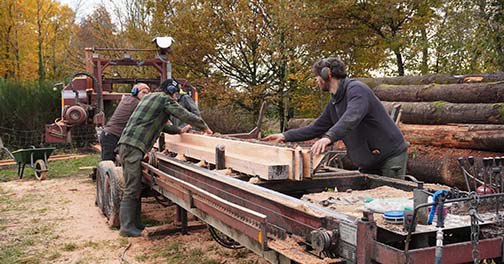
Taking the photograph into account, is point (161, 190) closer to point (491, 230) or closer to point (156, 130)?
point (156, 130)

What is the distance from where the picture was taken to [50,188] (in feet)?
32.4

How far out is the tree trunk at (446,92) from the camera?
7648 millimetres

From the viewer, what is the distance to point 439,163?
7176 millimetres

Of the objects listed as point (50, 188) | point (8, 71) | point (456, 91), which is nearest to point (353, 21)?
point (456, 91)

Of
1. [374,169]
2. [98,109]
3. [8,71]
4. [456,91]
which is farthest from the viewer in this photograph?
[8,71]

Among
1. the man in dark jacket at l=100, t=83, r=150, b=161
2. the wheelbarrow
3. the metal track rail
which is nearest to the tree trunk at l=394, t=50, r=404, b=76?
the man in dark jacket at l=100, t=83, r=150, b=161

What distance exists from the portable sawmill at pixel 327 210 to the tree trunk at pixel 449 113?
3574 mm

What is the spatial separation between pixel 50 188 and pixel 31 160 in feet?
4.50

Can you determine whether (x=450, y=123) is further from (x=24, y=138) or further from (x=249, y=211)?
(x=24, y=138)

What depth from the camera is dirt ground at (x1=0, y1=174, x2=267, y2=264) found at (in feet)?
17.6

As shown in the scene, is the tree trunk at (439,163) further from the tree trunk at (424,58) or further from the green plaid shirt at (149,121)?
the tree trunk at (424,58)

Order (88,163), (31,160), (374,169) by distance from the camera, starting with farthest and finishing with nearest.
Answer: (88,163)
(31,160)
(374,169)

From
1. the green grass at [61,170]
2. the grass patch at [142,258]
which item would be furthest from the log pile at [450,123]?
the green grass at [61,170]

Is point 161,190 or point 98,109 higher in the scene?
point 98,109
